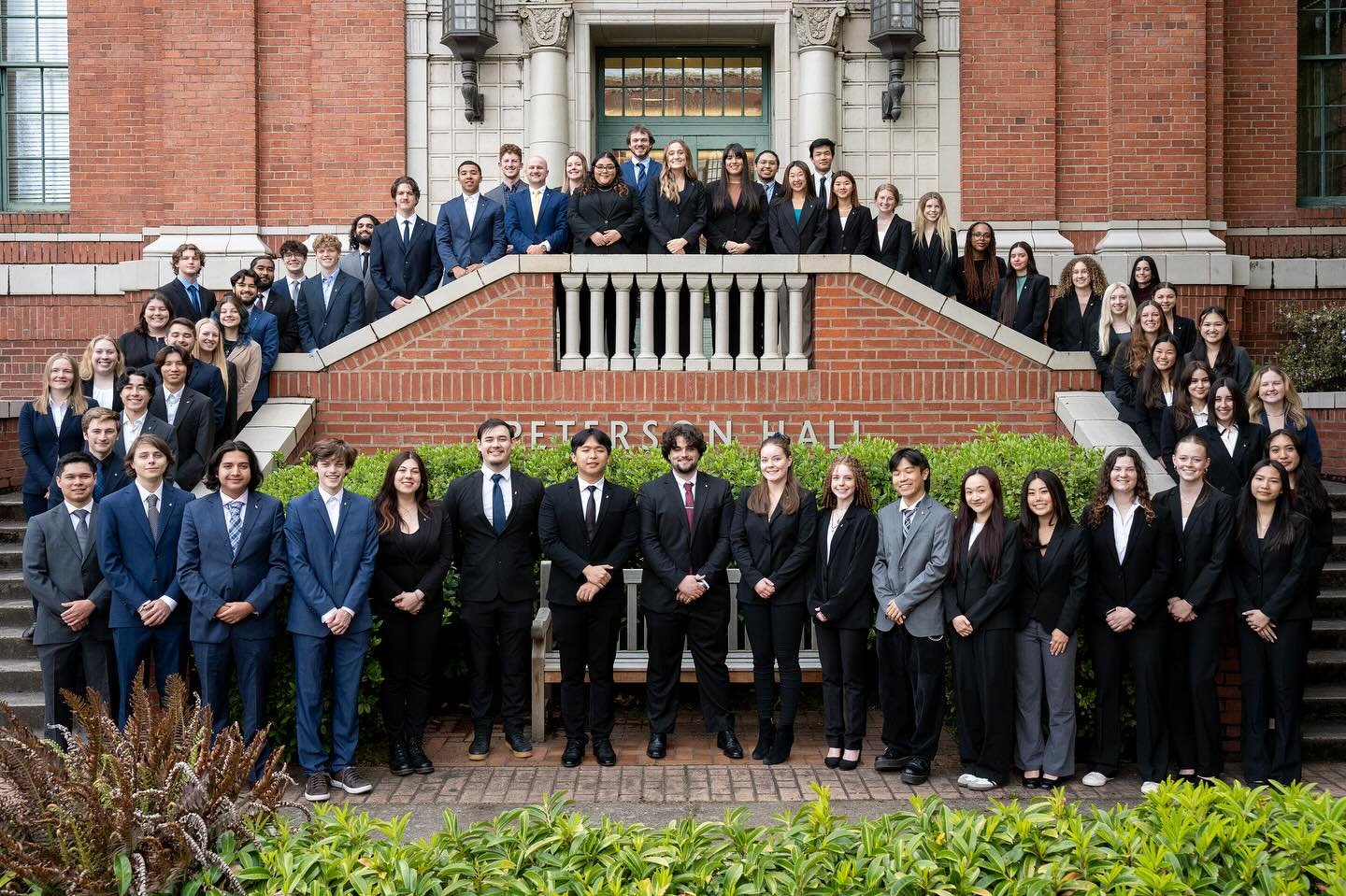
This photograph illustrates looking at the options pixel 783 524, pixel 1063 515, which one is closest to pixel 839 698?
pixel 783 524

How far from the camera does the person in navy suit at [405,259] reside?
10.4 meters

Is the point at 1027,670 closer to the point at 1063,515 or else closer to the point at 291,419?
the point at 1063,515

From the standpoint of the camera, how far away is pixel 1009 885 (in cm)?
355

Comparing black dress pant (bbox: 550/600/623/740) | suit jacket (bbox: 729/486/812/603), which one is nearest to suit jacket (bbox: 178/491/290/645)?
black dress pant (bbox: 550/600/623/740)

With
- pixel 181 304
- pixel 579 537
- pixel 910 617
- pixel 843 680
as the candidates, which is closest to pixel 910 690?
pixel 843 680

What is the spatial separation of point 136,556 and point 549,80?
7.93m

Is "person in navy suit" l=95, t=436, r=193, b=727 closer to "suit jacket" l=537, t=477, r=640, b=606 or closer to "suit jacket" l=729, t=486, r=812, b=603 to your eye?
"suit jacket" l=537, t=477, r=640, b=606

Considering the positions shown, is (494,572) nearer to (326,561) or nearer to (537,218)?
(326,561)

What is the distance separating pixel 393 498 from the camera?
280 inches

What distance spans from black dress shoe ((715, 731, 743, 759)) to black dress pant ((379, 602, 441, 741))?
5.77ft

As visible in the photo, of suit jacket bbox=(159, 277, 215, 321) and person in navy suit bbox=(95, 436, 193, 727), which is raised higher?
suit jacket bbox=(159, 277, 215, 321)

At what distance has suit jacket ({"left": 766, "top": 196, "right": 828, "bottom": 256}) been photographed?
9906mm

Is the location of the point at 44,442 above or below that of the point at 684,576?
above

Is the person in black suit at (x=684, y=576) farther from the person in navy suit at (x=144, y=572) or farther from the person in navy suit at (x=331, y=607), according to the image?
the person in navy suit at (x=144, y=572)
